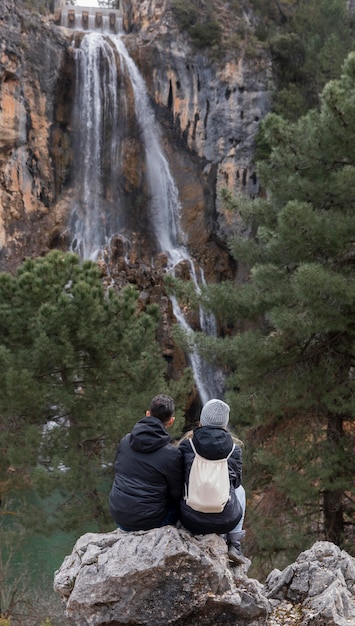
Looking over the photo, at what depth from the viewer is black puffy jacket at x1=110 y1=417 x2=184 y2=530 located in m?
3.59

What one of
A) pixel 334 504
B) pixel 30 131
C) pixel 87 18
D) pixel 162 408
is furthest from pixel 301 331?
pixel 87 18

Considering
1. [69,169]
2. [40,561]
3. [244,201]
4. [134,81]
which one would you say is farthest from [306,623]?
[134,81]

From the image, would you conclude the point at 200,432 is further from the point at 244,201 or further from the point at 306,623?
the point at 244,201

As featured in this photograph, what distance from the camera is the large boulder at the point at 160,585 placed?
3566mm

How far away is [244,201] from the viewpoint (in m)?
9.40

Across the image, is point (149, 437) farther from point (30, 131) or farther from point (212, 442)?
point (30, 131)

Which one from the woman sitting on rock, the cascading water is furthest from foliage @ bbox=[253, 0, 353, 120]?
the woman sitting on rock

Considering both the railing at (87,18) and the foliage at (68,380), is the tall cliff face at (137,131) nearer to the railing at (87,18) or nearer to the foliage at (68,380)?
the railing at (87,18)

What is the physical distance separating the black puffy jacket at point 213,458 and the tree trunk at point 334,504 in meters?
4.81

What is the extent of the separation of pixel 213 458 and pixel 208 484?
15 centimetres

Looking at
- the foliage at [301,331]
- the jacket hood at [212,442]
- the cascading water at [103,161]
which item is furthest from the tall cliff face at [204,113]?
the jacket hood at [212,442]

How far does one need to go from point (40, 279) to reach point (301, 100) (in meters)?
Result: 16.4

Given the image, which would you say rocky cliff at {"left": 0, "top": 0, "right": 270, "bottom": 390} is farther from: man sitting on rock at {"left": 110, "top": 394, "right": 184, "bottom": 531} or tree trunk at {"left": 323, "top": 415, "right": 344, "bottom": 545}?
man sitting on rock at {"left": 110, "top": 394, "right": 184, "bottom": 531}

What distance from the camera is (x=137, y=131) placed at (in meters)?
23.1
